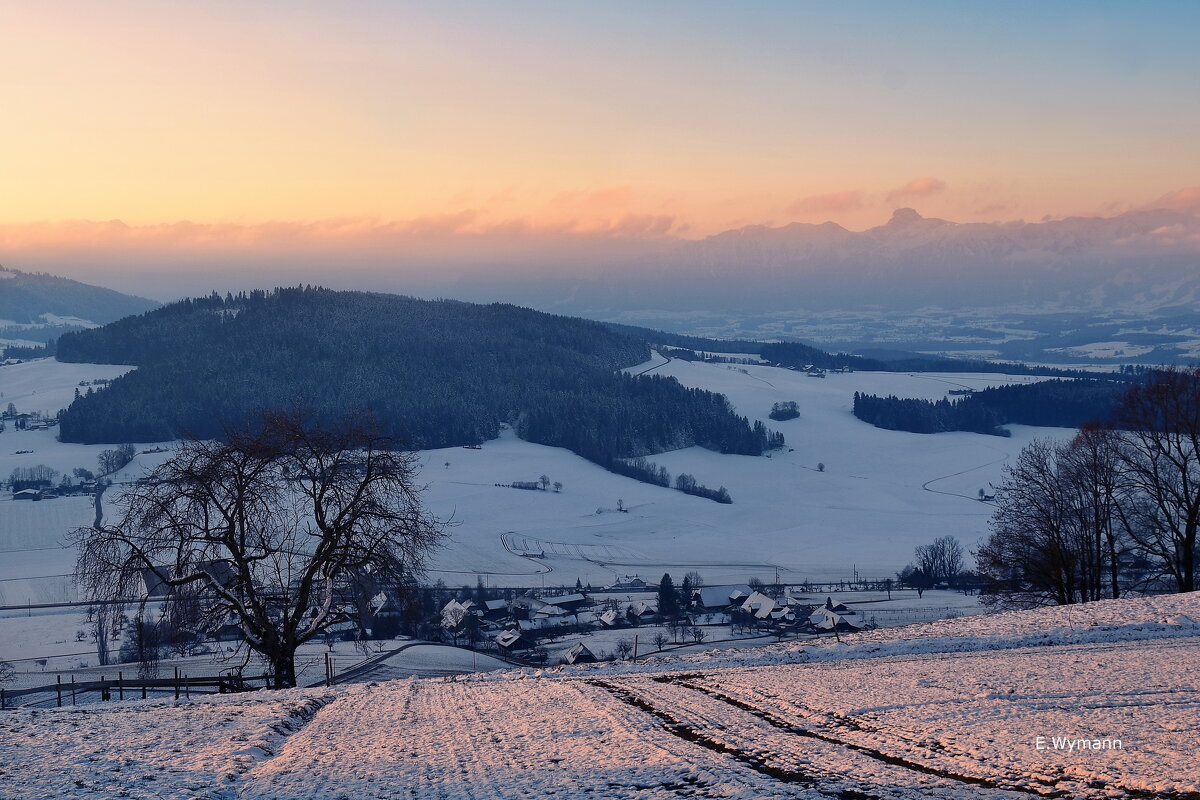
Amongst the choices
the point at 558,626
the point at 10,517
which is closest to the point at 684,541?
the point at 558,626

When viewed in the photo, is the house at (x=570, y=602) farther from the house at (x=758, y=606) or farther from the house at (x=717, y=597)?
the house at (x=758, y=606)

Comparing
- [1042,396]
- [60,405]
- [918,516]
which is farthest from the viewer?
[60,405]

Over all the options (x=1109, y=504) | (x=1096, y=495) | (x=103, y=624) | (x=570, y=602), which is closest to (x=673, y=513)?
(x=570, y=602)

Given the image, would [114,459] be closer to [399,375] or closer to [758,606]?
[399,375]

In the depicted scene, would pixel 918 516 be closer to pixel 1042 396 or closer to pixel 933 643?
pixel 1042 396

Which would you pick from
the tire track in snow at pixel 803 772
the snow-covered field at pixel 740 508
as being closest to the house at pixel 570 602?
the snow-covered field at pixel 740 508

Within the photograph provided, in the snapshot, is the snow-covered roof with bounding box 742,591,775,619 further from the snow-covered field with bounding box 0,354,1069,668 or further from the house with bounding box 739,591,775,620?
the snow-covered field with bounding box 0,354,1069,668
